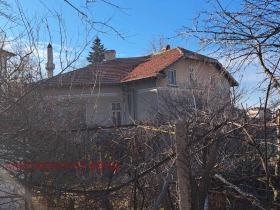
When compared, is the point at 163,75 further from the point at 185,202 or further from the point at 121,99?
the point at 185,202

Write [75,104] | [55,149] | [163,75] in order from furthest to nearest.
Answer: [163,75] → [75,104] → [55,149]

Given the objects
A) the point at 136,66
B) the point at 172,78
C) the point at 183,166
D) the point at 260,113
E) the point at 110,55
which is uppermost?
the point at 110,55

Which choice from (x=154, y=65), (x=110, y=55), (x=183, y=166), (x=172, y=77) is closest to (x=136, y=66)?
(x=154, y=65)

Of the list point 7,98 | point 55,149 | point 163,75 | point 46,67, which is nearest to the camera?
point 7,98

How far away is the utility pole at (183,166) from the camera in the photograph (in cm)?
254

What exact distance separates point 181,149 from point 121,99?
1801 cm

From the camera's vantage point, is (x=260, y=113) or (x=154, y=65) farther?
(x=154, y=65)

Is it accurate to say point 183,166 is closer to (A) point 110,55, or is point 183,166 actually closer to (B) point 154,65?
(B) point 154,65

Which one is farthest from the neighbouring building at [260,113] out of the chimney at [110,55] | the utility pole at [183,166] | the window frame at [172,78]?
the chimney at [110,55]

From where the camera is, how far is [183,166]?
257cm

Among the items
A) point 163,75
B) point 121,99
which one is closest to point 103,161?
point 163,75

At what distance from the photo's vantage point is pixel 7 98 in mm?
3686

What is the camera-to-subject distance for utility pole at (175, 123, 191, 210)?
8.35 feet

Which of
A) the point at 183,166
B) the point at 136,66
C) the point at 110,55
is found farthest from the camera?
the point at 110,55
